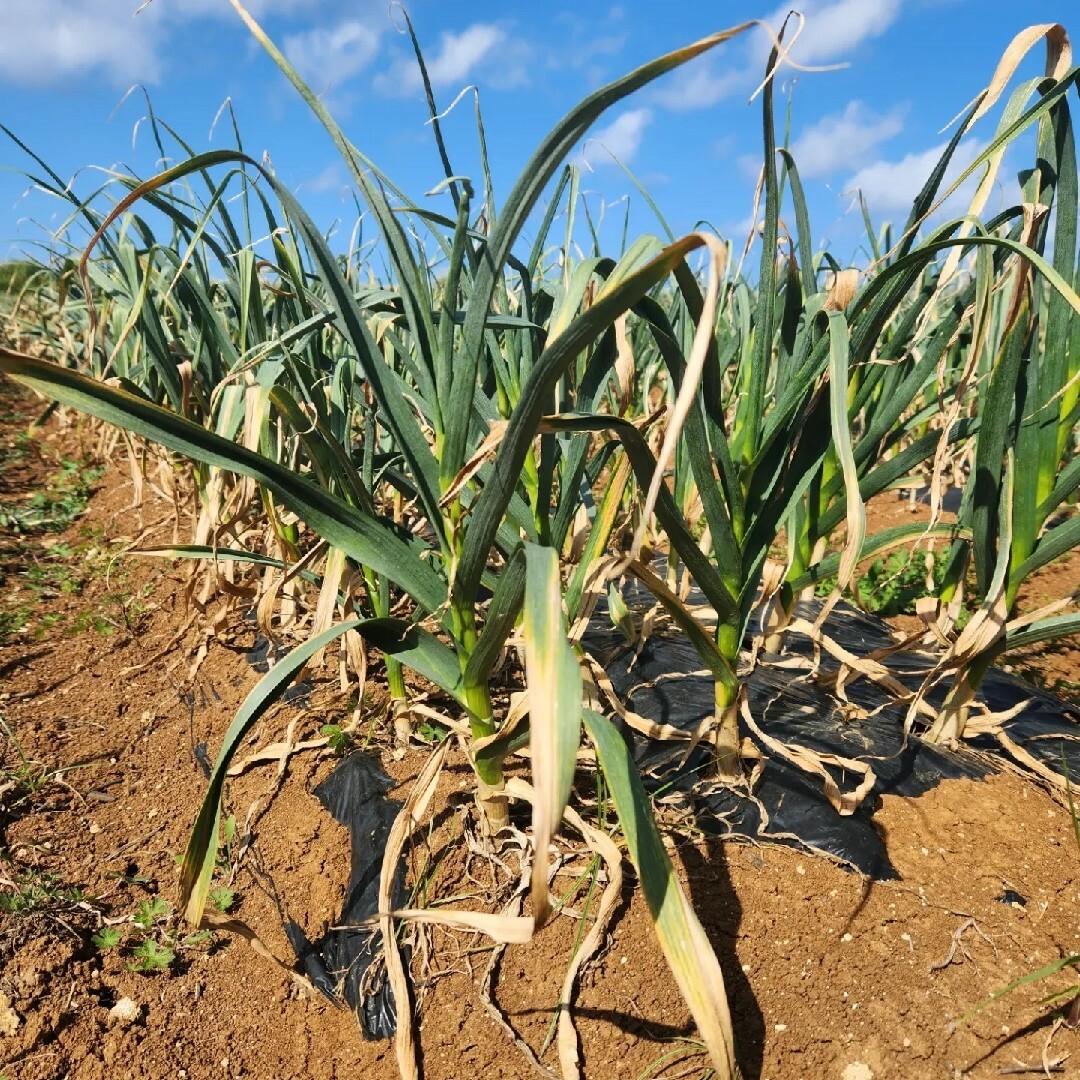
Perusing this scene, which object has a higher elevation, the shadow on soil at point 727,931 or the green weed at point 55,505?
the green weed at point 55,505

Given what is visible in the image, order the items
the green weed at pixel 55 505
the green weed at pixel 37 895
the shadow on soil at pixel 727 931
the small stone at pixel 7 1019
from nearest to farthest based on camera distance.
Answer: the shadow on soil at pixel 727 931, the small stone at pixel 7 1019, the green weed at pixel 37 895, the green weed at pixel 55 505

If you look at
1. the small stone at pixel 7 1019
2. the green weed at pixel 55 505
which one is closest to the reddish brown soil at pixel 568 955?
the small stone at pixel 7 1019

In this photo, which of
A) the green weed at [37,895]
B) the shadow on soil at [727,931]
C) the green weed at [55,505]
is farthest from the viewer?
the green weed at [55,505]

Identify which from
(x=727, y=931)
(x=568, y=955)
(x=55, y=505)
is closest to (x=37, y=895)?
(x=568, y=955)

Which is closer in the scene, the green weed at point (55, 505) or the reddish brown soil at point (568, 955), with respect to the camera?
the reddish brown soil at point (568, 955)

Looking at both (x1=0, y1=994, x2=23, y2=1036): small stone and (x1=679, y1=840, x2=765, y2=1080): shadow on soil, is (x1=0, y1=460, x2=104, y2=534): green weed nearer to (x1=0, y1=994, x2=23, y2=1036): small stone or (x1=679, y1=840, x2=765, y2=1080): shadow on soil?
(x1=0, y1=994, x2=23, y2=1036): small stone

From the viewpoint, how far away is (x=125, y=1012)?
1248mm

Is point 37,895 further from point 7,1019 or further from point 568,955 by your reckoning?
point 568,955

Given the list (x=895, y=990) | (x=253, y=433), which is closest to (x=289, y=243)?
(x=253, y=433)

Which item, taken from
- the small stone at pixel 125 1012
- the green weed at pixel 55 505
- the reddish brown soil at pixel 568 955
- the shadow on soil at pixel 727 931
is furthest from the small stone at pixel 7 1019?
the green weed at pixel 55 505

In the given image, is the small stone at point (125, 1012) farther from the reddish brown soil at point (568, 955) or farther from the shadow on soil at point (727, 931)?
the shadow on soil at point (727, 931)

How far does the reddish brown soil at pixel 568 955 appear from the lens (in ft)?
3.48

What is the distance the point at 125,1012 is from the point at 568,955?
68cm

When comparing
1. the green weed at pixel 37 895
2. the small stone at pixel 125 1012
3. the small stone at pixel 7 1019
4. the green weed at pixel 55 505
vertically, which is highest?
the green weed at pixel 55 505
